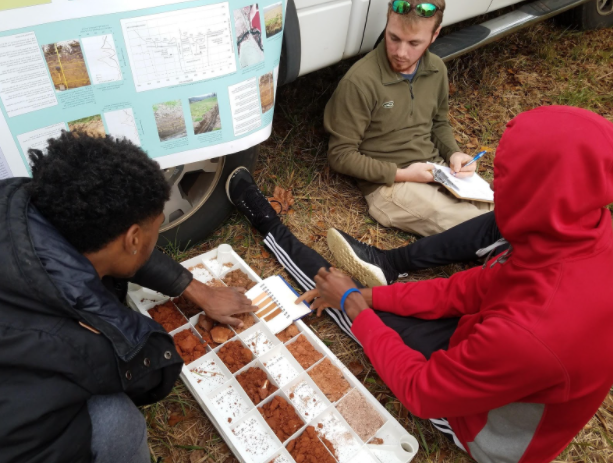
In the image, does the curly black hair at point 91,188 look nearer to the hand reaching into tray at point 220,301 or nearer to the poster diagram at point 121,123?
the poster diagram at point 121,123

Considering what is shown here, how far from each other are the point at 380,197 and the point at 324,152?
616 millimetres

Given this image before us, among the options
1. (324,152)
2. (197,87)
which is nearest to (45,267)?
(197,87)

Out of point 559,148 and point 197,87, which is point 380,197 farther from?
point 559,148

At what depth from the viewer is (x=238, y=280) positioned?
220 cm

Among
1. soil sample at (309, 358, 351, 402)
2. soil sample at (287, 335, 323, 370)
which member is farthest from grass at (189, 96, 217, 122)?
soil sample at (309, 358, 351, 402)

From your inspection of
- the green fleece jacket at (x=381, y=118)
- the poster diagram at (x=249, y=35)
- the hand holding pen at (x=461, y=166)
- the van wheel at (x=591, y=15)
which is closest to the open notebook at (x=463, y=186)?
the hand holding pen at (x=461, y=166)

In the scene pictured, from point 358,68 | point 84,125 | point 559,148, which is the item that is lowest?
point 358,68

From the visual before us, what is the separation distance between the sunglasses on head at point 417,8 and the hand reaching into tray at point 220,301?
159 centimetres

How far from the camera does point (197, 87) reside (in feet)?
5.62

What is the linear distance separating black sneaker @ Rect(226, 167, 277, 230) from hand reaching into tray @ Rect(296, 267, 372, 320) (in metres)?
0.53

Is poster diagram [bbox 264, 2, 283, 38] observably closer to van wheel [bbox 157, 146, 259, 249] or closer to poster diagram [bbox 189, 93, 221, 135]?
poster diagram [bbox 189, 93, 221, 135]

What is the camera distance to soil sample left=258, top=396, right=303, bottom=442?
1.73m

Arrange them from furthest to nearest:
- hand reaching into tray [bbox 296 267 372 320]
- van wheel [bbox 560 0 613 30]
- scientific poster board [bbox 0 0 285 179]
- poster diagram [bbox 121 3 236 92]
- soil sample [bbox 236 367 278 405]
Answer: van wheel [bbox 560 0 613 30] → hand reaching into tray [bbox 296 267 372 320] → soil sample [bbox 236 367 278 405] → poster diagram [bbox 121 3 236 92] → scientific poster board [bbox 0 0 285 179]

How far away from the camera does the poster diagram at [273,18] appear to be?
1755 millimetres
